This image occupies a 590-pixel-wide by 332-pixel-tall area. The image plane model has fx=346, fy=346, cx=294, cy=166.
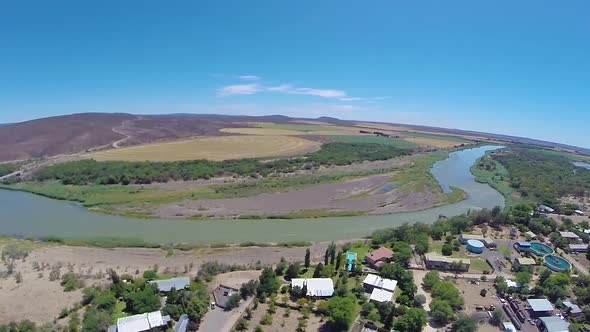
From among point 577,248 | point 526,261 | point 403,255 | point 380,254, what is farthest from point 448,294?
point 577,248

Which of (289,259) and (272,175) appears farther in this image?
(272,175)

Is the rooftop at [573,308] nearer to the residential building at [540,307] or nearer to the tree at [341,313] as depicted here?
the residential building at [540,307]

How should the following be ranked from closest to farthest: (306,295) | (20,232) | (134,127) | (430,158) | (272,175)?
(306,295) < (20,232) < (272,175) < (430,158) < (134,127)

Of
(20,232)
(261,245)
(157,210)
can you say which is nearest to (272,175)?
(157,210)

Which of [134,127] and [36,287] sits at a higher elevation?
[134,127]

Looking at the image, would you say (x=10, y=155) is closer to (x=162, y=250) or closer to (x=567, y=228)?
(x=162, y=250)

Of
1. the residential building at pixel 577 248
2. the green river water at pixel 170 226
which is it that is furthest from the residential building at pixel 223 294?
the residential building at pixel 577 248

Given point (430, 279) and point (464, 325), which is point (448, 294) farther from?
point (464, 325)
